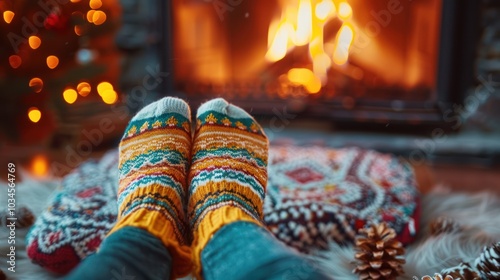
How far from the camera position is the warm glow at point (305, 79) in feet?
5.51

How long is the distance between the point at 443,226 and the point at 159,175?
1.79 feet

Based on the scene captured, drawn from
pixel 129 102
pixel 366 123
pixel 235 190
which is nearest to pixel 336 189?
pixel 235 190

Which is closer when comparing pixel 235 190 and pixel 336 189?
pixel 235 190

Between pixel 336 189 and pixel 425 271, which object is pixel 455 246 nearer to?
pixel 425 271

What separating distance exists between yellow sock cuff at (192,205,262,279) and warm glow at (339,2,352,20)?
105 centimetres

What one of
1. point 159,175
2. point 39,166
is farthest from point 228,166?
point 39,166

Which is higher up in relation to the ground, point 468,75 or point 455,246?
point 468,75

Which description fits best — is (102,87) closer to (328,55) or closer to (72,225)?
(328,55)

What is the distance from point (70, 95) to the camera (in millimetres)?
1649

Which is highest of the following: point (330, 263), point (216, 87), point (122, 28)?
point (122, 28)

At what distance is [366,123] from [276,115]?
285 millimetres

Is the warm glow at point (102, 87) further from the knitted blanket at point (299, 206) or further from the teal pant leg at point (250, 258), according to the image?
the teal pant leg at point (250, 258)

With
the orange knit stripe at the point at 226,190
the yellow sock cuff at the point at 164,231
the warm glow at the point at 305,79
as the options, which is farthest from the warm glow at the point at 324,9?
the yellow sock cuff at the point at 164,231

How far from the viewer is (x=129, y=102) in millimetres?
1780
